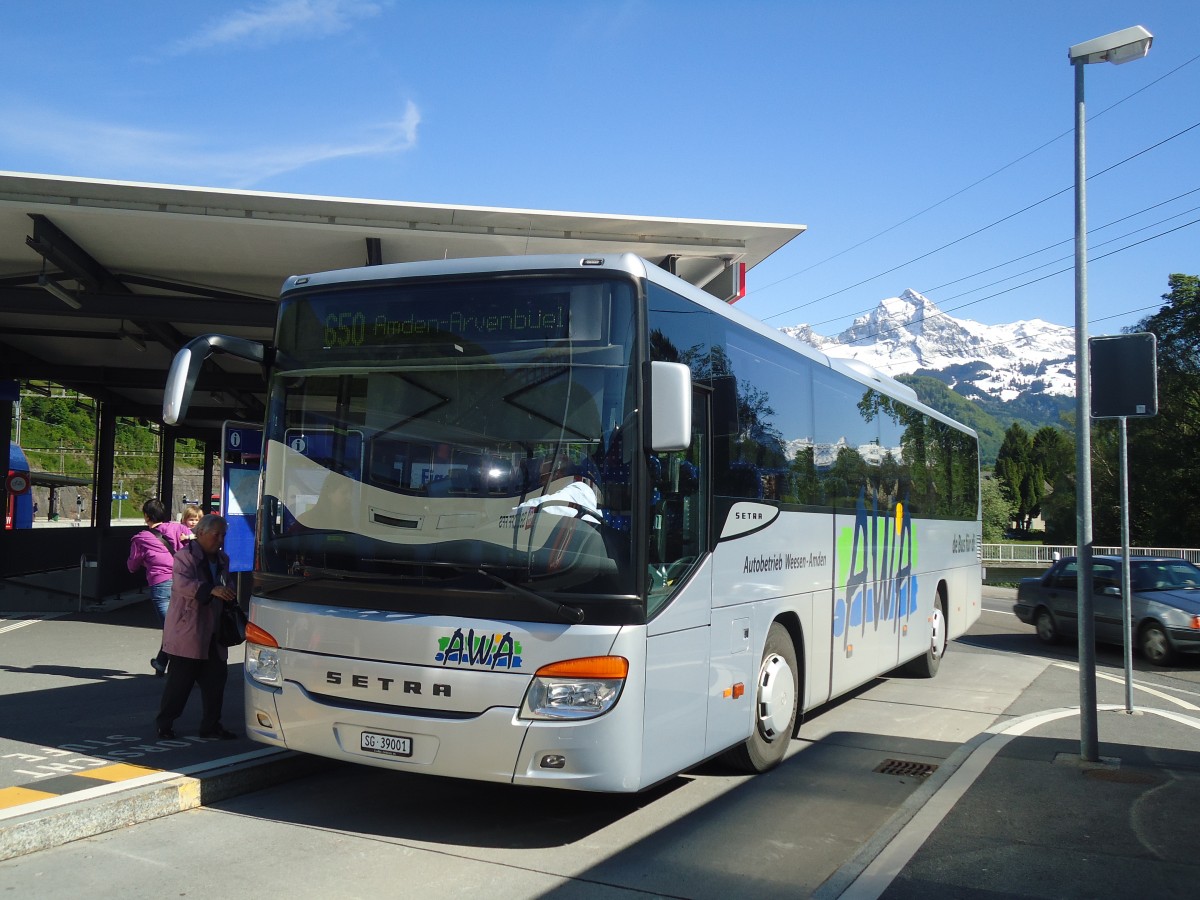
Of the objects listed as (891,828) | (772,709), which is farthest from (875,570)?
(891,828)

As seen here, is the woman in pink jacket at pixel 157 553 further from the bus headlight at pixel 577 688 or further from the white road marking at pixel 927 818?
the white road marking at pixel 927 818

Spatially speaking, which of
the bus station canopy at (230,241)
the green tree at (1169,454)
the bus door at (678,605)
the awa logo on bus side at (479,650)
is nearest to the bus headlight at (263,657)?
the awa logo on bus side at (479,650)

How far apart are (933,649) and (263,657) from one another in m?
9.64

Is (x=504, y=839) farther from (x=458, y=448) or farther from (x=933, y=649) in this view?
(x=933, y=649)

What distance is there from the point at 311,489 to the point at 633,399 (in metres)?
2.06

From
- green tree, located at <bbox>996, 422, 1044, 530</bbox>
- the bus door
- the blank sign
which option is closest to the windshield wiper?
the bus door

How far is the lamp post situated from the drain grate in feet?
3.79

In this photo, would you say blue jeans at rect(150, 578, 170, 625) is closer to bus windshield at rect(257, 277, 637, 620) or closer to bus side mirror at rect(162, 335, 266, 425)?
bus windshield at rect(257, 277, 637, 620)

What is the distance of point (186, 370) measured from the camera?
20.5 ft

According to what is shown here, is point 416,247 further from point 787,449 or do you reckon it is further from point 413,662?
point 413,662

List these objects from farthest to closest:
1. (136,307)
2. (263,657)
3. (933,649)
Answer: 1. (136,307)
2. (933,649)
3. (263,657)

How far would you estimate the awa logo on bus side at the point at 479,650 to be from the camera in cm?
581

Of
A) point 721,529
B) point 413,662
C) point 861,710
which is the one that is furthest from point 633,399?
point 861,710

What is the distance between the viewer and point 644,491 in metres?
5.89
